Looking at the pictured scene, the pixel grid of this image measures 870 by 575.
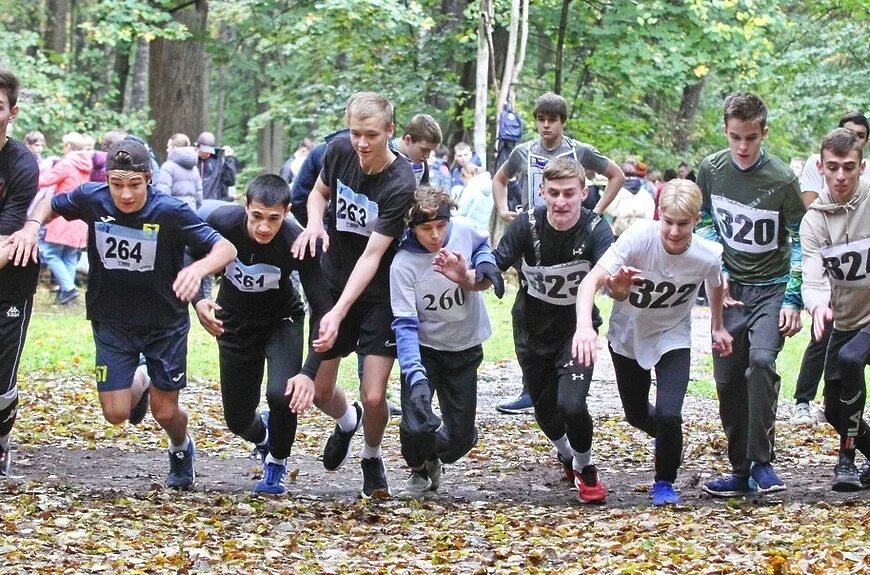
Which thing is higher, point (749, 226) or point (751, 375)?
point (749, 226)

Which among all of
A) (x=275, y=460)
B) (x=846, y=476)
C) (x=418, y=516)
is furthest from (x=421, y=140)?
(x=846, y=476)

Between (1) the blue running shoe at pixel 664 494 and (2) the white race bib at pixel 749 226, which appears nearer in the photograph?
(1) the blue running shoe at pixel 664 494

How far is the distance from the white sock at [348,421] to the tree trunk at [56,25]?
25.6 metres

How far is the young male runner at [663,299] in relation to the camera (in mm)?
7457

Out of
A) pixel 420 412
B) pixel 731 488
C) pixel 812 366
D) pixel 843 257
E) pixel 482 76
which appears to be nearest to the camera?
pixel 420 412

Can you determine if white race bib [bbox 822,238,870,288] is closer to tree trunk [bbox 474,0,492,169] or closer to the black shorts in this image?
the black shorts

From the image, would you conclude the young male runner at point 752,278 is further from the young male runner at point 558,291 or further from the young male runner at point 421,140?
the young male runner at point 421,140

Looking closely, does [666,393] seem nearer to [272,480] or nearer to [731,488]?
[731,488]

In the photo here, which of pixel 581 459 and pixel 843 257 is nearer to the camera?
pixel 843 257

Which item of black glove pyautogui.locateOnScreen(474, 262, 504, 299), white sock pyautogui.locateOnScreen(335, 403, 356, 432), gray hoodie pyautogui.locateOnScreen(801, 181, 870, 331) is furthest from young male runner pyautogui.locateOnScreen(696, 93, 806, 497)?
white sock pyautogui.locateOnScreen(335, 403, 356, 432)

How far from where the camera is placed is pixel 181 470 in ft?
27.8

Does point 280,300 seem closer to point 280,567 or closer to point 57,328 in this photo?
point 280,567

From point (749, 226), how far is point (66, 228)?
12.5 meters

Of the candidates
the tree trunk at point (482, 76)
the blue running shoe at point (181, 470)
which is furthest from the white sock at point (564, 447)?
the tree trunk at point (482, 76)
